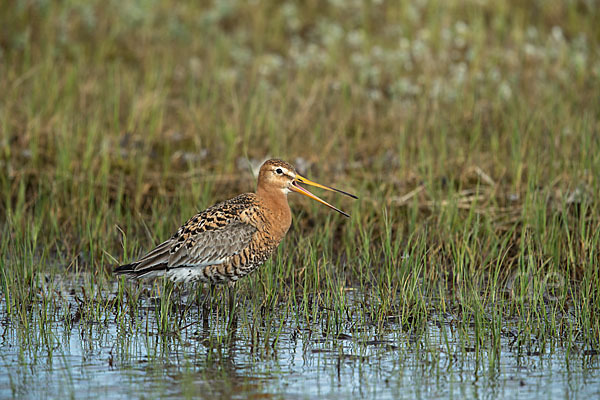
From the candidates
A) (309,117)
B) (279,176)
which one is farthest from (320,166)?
(279,176)

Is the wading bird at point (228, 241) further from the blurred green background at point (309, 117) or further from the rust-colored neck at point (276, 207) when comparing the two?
the blurred green background at point (309, 117)

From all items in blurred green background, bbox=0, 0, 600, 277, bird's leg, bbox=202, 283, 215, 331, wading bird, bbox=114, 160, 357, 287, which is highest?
blurred green background, bbox=0, 0, 600, 277

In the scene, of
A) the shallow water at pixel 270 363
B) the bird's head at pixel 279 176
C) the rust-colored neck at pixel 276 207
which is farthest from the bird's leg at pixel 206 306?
the bird's head at pixel 279 176

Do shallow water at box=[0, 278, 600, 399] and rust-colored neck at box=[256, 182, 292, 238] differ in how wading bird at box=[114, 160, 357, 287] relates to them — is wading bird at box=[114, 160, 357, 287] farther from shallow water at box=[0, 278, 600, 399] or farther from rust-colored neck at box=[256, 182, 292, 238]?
shallow water at box=[0, 278, 600, 399]

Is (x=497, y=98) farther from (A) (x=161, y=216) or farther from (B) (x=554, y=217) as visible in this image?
(A) (x=161, y=216)

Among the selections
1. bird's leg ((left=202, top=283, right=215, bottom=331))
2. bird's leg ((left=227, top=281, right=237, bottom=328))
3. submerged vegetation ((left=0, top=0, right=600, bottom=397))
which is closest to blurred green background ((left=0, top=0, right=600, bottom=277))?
submerged vegetation ((left=0, top=0, right=600, bottom=397))

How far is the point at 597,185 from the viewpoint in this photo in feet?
27.6

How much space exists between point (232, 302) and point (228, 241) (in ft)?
1.59

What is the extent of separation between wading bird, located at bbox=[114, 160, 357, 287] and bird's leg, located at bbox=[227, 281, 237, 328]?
0.13 feet

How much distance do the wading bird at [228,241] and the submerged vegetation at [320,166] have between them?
0.79ft

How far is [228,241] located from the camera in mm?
7164

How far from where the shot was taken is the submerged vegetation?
660cm

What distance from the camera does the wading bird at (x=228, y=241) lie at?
7.07 metres

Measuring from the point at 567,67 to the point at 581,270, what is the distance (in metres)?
5.73
